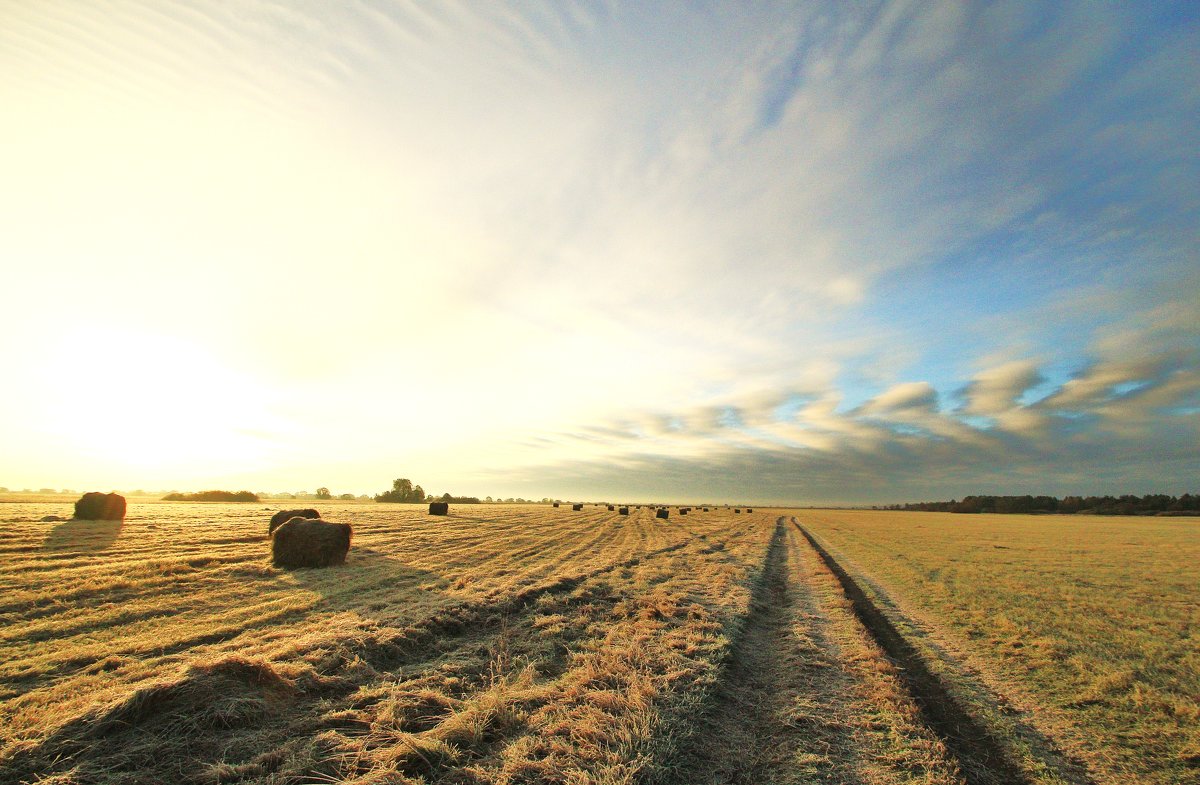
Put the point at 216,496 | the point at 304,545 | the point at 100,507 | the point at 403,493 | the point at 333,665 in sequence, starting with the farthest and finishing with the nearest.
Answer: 1. the point at 403,493
2. the point at 216,496
3. the point at 100,507
4. the point at 304,545
5. the point at 333,665

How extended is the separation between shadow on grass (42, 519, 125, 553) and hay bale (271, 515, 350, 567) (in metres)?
6.58

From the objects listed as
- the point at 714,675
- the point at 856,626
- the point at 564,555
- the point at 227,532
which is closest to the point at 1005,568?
the point at 856,626

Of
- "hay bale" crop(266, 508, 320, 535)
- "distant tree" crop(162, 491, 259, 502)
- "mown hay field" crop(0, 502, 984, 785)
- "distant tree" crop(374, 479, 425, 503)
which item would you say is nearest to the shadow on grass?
"mown hay field" crop(0, 502, 984, 785)

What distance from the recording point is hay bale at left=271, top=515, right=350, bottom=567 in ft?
56.6

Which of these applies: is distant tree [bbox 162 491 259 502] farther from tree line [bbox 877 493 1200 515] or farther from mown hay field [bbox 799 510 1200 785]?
tree line [bbox 877 493 1200 515]

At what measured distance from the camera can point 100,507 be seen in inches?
1114

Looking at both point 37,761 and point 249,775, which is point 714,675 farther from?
point 37,761

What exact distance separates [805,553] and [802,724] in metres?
25.0

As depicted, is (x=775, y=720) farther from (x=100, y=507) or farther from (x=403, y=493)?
(x=403, y=493)

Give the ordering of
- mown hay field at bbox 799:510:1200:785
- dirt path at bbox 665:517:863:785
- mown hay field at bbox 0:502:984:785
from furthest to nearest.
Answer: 1. mown hay field at bbox 799:510:1200:785
2. dirt path at bbox 665:517:863:785
3. mown hay field at bbox 0:502:984:785

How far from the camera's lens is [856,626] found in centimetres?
1220

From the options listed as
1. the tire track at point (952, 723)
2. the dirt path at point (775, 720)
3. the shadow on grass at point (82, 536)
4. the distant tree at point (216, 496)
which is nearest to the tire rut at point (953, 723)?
the tire track at point (952, 723)

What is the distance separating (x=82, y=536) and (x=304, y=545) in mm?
11724

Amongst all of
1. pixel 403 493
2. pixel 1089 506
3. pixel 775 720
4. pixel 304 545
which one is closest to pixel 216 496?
pixel 403 493
